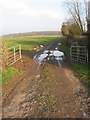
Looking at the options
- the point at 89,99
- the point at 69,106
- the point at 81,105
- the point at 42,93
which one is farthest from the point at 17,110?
the point at 89,99

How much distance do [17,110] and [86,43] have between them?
8537mm

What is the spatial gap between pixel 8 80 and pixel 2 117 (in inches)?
126

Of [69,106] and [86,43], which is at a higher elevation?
[86,43]

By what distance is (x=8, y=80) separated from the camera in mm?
6566

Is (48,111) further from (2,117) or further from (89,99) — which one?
(89,99)

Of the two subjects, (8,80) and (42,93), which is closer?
(42,93)

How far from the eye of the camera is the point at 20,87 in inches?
223

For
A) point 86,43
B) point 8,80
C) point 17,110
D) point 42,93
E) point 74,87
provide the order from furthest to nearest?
point 86,43, point 8,80, point 74,87, point 42,93, point 17,110

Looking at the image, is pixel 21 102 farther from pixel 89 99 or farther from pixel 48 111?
pixel 89 99

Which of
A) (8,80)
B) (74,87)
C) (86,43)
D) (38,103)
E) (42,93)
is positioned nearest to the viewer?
(38,103)

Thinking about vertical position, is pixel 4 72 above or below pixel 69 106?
above

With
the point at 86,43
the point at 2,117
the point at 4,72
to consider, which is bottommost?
the point at 2,117

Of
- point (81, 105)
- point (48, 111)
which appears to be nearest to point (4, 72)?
point (48, 111)

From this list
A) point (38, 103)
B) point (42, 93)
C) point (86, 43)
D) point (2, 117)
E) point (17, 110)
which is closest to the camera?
point (2, 117)
